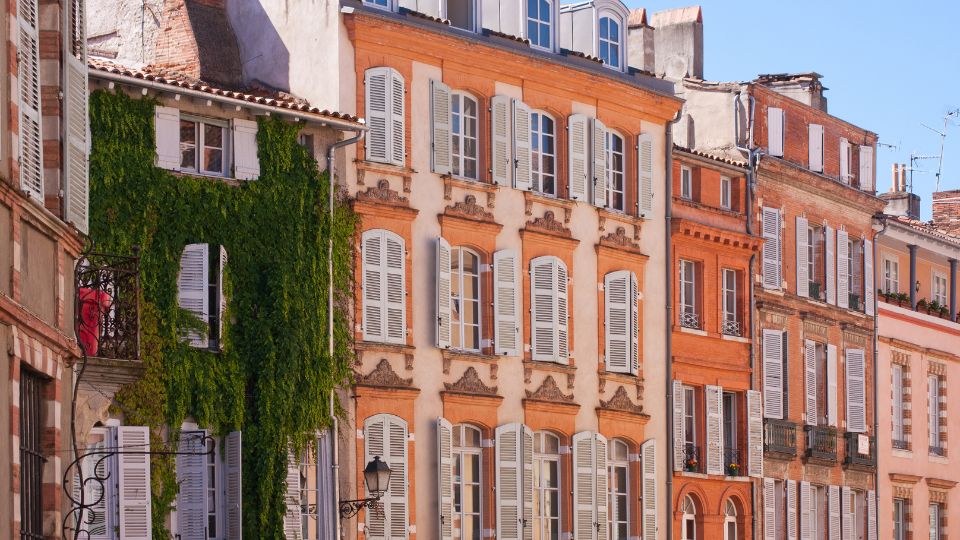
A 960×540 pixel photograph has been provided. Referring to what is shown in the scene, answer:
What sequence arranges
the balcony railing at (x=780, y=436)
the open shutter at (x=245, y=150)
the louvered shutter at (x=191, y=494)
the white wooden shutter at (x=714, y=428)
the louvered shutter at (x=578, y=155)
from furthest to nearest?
the balcony railing at (x=780, y=436) → the white wooden shutter at (x=714, y=428) → the louvered shutter at (x=578, y=155) → the open shutter at (x=245, y=150) → the louvered shutter at (x=191, y=494)

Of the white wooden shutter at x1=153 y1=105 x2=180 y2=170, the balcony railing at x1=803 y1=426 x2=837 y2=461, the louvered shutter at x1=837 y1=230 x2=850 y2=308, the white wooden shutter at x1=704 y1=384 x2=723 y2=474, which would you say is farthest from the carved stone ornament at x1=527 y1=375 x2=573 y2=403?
the louvered shutter at x1=837 y1=230 x2=850 y2=308

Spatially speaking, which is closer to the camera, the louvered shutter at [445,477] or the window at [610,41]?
the louvered shutter at [445,477]

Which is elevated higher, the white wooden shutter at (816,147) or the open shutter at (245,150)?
the white wooden shutter at (816,147)

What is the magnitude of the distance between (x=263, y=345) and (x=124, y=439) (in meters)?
3.24

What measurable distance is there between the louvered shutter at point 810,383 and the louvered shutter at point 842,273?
1807mm

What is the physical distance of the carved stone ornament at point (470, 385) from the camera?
37.7 metres

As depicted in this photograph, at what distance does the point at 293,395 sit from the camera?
33.9 m

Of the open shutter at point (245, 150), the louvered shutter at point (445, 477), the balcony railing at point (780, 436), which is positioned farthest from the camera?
the balcony railing at point (780, 436)

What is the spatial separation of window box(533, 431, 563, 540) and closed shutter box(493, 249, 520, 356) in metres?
1.88

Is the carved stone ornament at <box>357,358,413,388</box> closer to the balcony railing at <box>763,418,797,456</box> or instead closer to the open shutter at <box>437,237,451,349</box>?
the open shutter at <box>437,237,451,349</box>

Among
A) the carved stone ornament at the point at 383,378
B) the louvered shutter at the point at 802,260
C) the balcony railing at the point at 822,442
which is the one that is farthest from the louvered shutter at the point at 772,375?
the carved stone ornament at the point at 383,378

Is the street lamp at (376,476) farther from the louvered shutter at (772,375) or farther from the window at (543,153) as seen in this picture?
the louvered shutter at (772,375)

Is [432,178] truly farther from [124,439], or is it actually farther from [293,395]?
[124,439]

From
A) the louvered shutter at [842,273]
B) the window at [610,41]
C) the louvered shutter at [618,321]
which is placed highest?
the window at [610,41]
